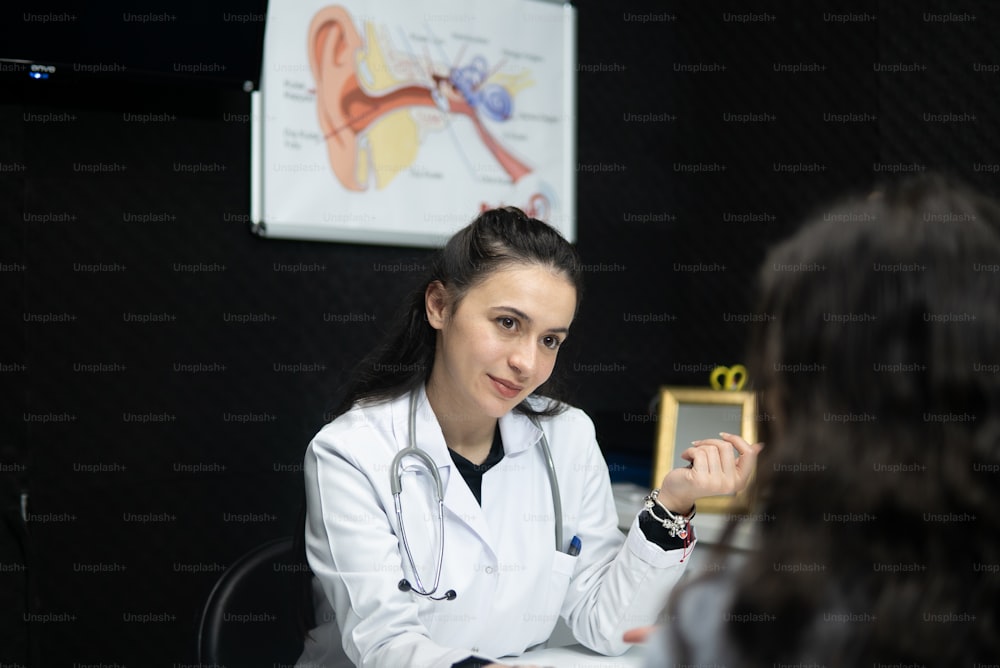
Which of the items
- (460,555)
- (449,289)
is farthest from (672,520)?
(449,289)

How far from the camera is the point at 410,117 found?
9.17 ft

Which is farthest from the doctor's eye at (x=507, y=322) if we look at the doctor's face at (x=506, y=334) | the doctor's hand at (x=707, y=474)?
the doctor's hand at (x=707, y=474)

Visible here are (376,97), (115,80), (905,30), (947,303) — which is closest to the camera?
(947,303)

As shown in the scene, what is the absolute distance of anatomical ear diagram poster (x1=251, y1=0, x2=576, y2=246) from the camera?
2.56 meters

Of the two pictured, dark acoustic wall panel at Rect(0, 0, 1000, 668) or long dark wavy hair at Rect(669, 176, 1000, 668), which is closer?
long dark wavy hair at Rect(669, 176, 1000, 668)

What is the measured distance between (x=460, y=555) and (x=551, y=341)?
42 cm

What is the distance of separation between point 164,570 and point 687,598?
193 centimetres

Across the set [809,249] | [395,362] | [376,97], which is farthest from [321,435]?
[376,97]

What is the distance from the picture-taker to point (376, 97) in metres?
2.73

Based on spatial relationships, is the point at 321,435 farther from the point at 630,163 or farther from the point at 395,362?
the point at 630,163

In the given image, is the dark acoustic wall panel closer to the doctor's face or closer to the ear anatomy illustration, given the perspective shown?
the ear anatomy illustration

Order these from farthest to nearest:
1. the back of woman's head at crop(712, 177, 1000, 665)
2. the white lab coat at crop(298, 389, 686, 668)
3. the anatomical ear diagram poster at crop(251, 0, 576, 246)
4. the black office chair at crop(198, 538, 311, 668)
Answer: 1. the anatomical ear diagram poster at crop(251, 0, 576, 246)
2. the black office chair at crop(198, 538, 311, 668)
3. the white lab coat at crop(298, 389, 686, 668)
4. the back of woman's head at crop(712, 177, 1000, 665)

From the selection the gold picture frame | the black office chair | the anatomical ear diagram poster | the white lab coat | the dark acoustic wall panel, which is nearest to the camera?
the white lab coat

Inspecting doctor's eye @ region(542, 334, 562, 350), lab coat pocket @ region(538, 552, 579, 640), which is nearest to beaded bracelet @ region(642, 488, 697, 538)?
lab coat pocket @ region(538, 552, 579, 640)
